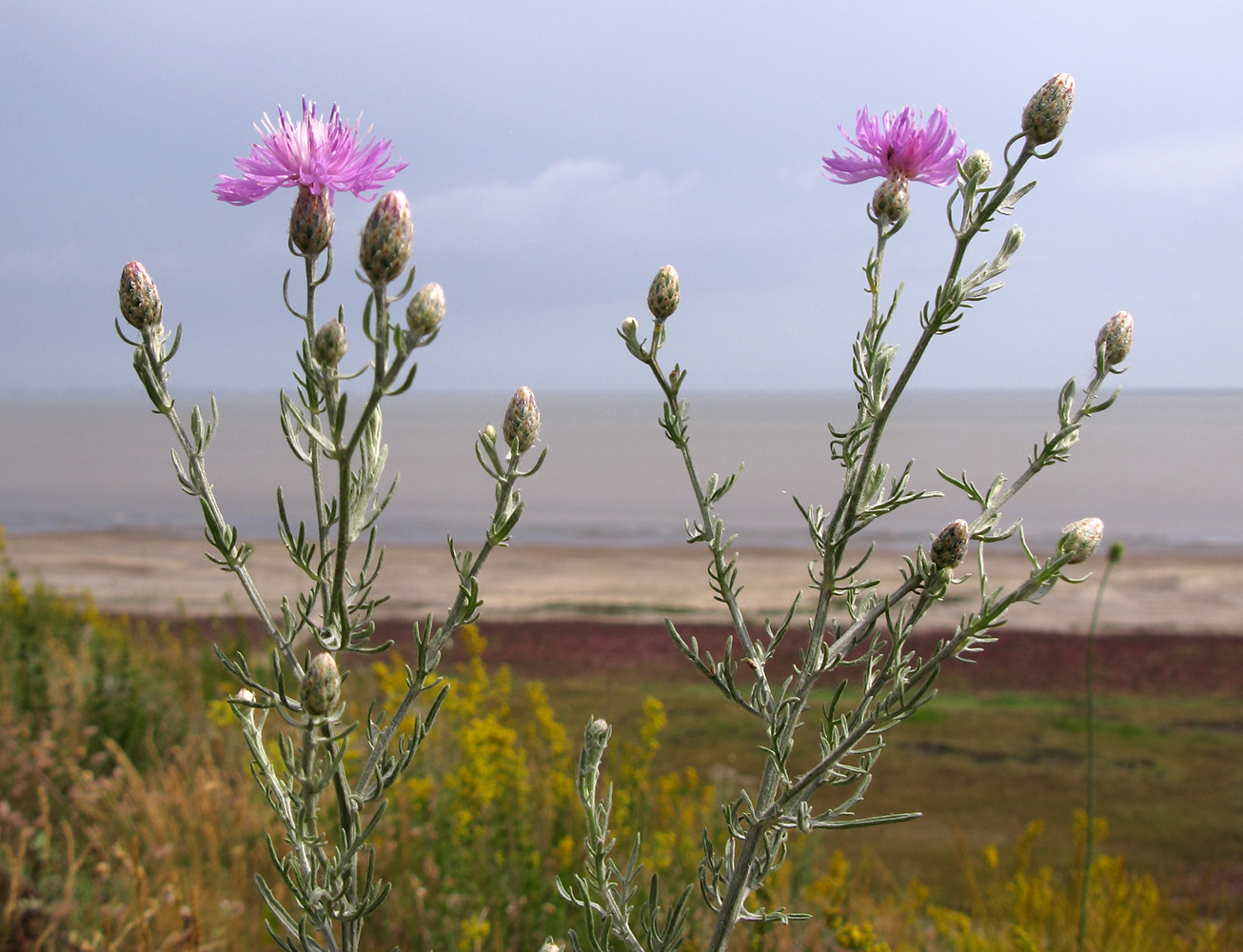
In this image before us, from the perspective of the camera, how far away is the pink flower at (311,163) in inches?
49.4

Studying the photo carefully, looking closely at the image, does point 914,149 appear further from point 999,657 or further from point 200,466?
point 999,657

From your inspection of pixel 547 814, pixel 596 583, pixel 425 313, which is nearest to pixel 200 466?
pixel 425 313

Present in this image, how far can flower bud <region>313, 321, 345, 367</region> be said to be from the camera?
1040mm

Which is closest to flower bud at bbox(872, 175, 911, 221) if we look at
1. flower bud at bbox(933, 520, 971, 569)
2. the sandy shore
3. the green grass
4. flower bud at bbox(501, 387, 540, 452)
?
flower bud at bbox(933, 520, 971, 569)

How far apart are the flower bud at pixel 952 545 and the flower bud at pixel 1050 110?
499mm

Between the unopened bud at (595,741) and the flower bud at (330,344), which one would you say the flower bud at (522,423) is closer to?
the flower bud at (330,344)

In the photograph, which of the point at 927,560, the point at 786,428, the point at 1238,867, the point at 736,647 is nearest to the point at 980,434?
the point at 786,428

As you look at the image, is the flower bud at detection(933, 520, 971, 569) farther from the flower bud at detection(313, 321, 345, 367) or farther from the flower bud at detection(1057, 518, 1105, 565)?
the flower bud at detection(313, 321, 345, 367)

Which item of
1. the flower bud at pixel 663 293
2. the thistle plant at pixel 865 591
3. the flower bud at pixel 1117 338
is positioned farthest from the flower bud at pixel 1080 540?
the flower bud at pixel 663 293

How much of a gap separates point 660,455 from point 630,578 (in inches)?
1163

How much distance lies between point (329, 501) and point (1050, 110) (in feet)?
3.38

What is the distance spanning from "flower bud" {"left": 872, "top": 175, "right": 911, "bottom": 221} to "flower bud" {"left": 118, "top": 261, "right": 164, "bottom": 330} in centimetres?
100

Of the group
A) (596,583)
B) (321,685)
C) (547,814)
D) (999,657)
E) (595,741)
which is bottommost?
(596,583)

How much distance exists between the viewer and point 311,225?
1.19m
